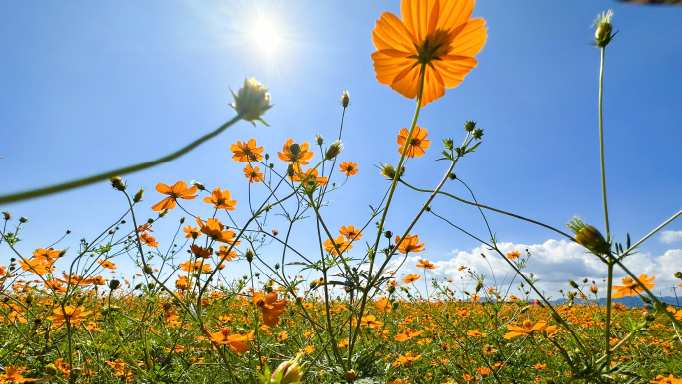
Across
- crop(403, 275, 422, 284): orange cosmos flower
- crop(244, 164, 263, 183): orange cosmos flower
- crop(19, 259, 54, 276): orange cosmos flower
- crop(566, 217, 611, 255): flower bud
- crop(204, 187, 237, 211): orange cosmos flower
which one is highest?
crop(244, 164, 263, 183): orange cosmos flower

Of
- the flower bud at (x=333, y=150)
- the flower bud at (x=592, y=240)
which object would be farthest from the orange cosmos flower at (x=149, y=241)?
the flower bud at (x=592, y=240)

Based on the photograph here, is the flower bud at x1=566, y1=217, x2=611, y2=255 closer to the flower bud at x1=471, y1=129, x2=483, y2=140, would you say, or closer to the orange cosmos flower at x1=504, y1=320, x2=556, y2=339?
the flower bud at x1=471, y1=129, x2=483, y2=140

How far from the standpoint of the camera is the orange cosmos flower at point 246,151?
2164 millimetres

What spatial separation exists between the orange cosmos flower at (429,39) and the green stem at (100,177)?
57cm

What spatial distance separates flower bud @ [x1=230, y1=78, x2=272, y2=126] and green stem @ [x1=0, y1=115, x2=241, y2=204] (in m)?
0.11

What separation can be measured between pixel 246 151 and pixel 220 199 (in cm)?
43

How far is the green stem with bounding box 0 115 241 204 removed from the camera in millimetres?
256

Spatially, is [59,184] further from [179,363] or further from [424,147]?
[179,363]

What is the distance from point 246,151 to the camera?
7.23 feet

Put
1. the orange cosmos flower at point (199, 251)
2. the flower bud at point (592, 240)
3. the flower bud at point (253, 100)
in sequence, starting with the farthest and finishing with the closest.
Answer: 1. the orange cosmos flower at point (199, 251)
2. the flower bud at point (592, 240)
3. the flower bud at point (253, 100)

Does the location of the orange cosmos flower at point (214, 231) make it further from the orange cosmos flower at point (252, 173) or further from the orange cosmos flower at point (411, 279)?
the orange cosmos flower at point (411, 279)

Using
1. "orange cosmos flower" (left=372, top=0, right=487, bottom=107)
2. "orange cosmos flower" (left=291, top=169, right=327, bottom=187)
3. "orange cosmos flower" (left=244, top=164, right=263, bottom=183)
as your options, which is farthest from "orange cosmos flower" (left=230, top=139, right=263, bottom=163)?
"orange cosmos flower" (left=372, top=0, right=487, bottom=107)

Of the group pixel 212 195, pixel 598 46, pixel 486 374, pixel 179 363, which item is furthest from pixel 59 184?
pixel 486 374

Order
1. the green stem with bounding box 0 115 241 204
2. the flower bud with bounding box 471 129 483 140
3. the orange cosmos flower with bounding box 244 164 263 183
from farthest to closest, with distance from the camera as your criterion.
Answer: the orange cosmos flower with bounding box 244 164 263 183, the flower bud with bounding box 471 129 483 140, the green stem with bounding box 0 115 241 204
